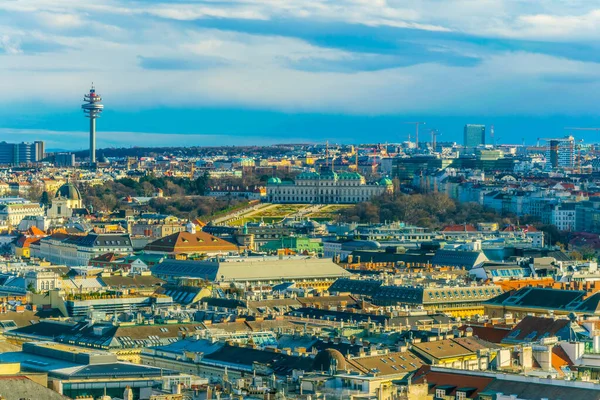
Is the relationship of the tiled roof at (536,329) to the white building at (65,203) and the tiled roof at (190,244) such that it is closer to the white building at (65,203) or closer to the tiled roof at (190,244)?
the tiled roof at (190,244)

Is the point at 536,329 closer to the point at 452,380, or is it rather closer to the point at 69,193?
the point at 452,380

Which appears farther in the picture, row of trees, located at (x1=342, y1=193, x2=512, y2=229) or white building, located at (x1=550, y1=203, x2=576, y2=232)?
white building, located at (x1=550, y1=203, x2=576, y2=232)

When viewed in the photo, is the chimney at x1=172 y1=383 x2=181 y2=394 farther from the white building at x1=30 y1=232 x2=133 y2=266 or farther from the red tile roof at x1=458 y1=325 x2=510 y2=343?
the white building at x1=30 y1=232 x2=133 y2=266

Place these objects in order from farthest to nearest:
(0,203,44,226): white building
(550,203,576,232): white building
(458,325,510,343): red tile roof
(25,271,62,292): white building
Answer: (0,203,44,226): white building → (550,203,576,232): white building → (25,271,62,292): white building → (458,325,510,343): red tile roof

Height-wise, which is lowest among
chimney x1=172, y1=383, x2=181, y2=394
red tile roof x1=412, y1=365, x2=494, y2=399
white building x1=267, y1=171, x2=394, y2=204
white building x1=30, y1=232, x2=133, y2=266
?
white building x1=30, y1=232, x2=133, y2=266

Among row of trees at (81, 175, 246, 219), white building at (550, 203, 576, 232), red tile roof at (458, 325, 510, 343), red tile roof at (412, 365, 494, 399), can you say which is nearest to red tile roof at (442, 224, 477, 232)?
white building at (550, 203, 576, 232)

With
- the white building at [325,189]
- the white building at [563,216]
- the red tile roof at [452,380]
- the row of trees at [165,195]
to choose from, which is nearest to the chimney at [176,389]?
the red tile roof at [452,380]

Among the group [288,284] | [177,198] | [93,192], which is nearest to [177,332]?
[288,284]

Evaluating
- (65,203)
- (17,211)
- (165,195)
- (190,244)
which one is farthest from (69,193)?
(190,244)
